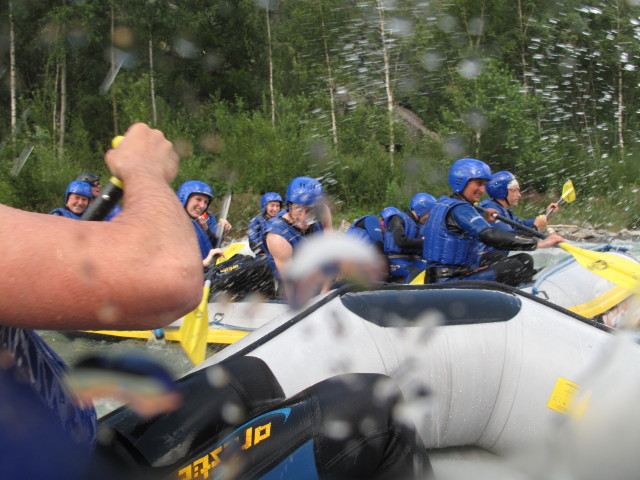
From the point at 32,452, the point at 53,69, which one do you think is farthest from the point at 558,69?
the point at 32,452

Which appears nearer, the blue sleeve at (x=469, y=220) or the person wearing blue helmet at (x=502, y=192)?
the blue sleeve at (x=469, y=220)

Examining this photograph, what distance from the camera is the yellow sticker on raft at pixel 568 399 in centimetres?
198

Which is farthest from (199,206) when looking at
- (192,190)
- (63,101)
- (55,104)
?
(63,101)

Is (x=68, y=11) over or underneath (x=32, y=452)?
over

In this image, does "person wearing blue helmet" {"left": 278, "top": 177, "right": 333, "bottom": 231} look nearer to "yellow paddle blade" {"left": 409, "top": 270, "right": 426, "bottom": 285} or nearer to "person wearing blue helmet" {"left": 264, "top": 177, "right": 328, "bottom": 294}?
"person wearing blue helmet" {"left": 264, "top": 177, "right": 328, "bottom": 294}

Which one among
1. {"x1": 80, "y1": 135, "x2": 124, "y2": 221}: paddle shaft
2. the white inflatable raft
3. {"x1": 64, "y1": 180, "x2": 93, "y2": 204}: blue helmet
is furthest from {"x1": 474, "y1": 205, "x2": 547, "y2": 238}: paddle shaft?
{"x1": 64, "y1": 180, "x2": 93, "y2": 204}: blue helmet

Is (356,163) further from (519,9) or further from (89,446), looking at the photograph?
(89,446)

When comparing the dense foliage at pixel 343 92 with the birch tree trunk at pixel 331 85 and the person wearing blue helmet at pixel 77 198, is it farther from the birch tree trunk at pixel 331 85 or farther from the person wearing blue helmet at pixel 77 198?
the person wearing blue helmet at pixel 77 198

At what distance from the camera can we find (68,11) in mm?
17547

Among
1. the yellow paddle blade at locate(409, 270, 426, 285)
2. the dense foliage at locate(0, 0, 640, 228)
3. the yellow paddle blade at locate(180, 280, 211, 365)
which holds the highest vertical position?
the dense foliage at locate(0, 0, 640, 228)

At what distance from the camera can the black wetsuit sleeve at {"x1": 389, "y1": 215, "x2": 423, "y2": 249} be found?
18.6 ft

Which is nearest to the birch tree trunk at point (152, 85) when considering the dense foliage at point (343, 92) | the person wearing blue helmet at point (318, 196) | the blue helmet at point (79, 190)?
the dense foliage at point (343, 92)

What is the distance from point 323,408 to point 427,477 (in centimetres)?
34

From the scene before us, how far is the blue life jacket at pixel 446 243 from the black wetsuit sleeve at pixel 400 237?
4.13 feet
